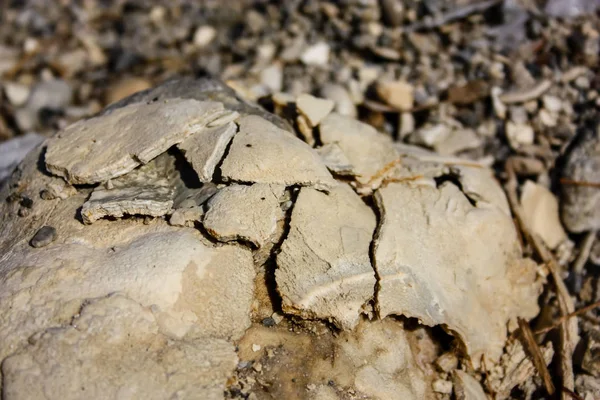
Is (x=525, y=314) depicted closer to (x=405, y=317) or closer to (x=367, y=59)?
(x=405, y=317)

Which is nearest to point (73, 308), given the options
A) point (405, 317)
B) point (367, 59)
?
point (405, 317)

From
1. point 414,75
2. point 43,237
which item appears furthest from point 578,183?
point 43,237

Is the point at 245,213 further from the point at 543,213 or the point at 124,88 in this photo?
the point at 124,88

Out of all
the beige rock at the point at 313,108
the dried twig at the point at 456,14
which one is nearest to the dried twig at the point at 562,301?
the beige rock at the point at 313,108

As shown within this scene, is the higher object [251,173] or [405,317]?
[251,173]

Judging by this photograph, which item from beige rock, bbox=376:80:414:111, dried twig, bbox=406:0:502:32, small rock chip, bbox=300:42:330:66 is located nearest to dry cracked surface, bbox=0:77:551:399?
beige rock, bbox=376:80:414:111

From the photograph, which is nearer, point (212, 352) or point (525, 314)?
point (212, 352)

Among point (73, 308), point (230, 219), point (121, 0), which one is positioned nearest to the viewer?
point (73, 308)

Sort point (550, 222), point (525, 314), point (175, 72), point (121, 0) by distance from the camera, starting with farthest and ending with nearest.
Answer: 1. point (121, 0)
2. point (175, 72)
3. point (550, 222)
4. point (525, 314)
